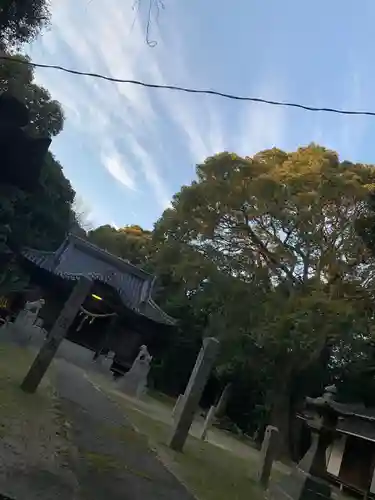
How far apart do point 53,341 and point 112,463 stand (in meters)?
3.05

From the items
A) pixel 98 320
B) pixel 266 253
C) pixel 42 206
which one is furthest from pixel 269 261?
pixel 42 206

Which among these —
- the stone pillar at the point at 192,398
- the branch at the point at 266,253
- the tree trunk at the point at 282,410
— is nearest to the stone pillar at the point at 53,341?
the stone pillar at the point at 192,398

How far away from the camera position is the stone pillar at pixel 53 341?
6234 mm

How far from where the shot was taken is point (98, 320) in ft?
78.1

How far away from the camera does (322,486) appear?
5562mm

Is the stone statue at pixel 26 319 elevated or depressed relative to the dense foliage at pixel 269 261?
depressed

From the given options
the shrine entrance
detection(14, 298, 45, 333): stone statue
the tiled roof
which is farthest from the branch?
detection(14, 298, 45, 333): stone statue

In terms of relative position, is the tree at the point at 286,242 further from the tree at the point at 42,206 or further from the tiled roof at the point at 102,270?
the tree at the point at 42,206

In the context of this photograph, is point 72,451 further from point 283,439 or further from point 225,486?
point 283,439

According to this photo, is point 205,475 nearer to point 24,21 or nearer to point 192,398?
point 192,398

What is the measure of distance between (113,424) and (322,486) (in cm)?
297

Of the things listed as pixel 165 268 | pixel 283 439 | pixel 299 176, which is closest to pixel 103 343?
pixel 165 268

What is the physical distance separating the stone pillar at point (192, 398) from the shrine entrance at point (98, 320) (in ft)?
53.1

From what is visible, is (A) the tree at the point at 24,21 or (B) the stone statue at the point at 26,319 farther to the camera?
(B) the stone statue at the point at 26,319
